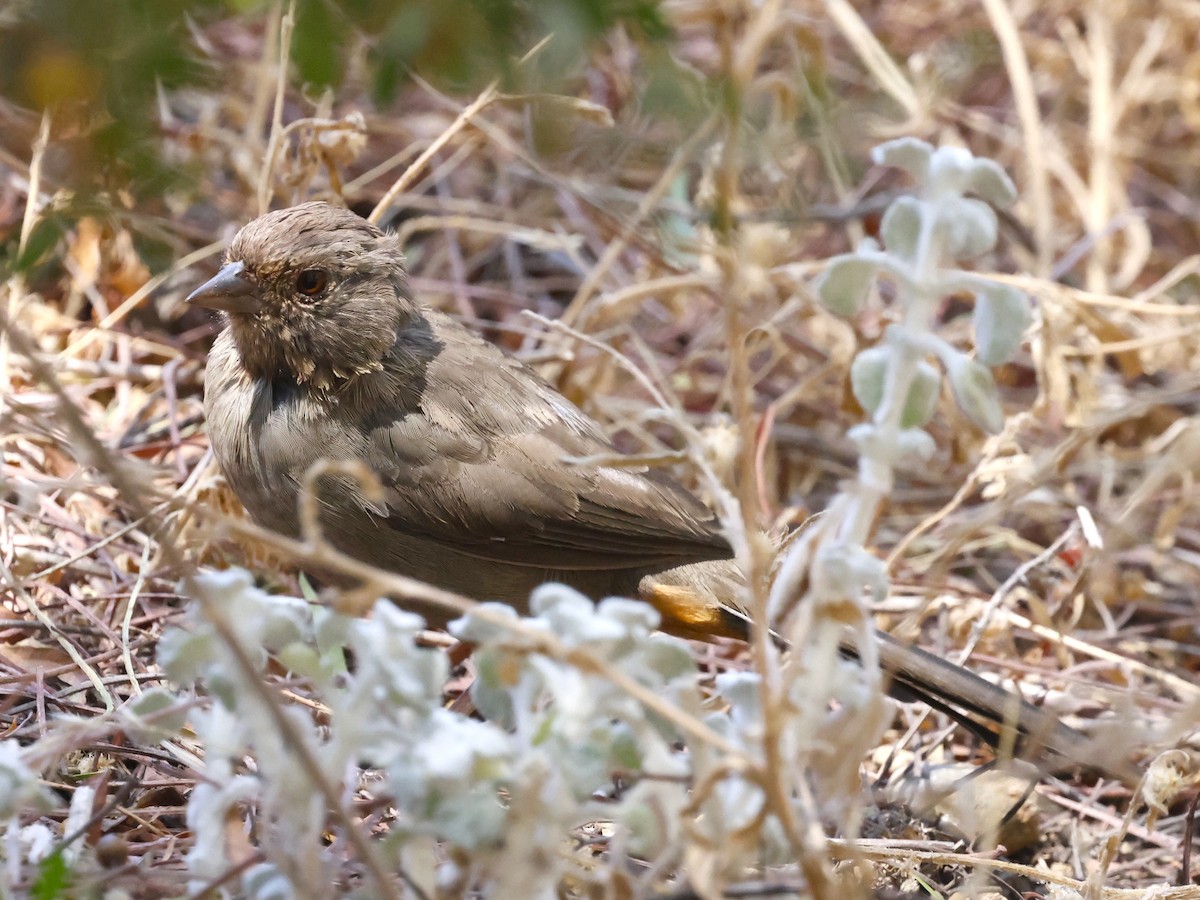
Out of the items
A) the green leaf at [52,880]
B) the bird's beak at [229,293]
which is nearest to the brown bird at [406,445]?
the bird's beak at [229,293]

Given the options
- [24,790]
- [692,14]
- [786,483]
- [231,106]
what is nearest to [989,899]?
[24,790]

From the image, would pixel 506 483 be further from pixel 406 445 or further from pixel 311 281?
pixel 311 281

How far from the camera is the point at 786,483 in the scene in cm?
521

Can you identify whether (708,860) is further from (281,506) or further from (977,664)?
(977,664)

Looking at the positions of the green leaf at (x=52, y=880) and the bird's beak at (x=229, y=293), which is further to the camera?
the bird's beak at (x=229, y=293)

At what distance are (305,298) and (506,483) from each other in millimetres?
743

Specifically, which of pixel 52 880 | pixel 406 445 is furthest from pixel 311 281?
pixel 52 880

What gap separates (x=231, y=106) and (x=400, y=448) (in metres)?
2.29

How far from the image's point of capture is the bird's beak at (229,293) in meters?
3.52

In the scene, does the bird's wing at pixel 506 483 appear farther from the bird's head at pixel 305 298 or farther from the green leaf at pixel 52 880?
the green leaf at pixel 52 880

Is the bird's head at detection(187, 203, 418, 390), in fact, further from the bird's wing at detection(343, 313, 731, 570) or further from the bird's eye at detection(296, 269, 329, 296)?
the bird's wing at detection(343, 313, 731, 570)

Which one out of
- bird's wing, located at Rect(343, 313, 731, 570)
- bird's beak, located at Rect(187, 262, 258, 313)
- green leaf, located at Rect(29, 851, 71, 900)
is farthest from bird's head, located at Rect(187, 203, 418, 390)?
green leaf, located at Rect(29, 851, 71, 900)

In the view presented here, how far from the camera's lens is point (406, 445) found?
358cm

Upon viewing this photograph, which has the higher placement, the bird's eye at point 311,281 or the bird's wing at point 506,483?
the bird's eye at point 311,281
